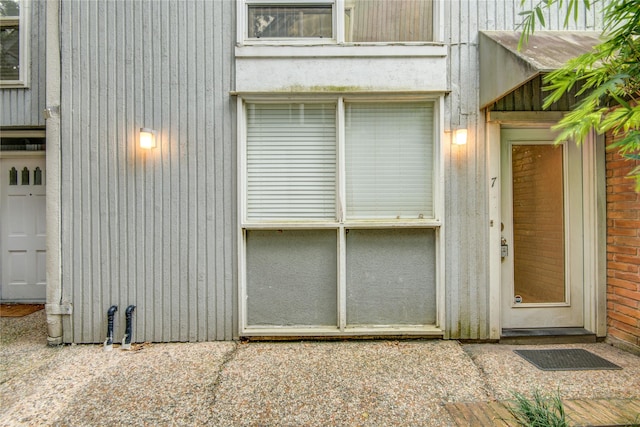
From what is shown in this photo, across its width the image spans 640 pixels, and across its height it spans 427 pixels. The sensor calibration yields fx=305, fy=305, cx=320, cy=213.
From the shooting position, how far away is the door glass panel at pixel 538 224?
357cm

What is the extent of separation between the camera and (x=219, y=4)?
3.38 metres

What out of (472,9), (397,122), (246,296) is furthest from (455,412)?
(472,9)

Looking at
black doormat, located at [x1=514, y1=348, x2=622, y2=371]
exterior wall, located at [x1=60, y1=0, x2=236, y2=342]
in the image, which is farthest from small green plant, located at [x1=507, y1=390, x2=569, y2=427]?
exterior wall, located at [x1=60, y1=0, x2=236, y2=342]

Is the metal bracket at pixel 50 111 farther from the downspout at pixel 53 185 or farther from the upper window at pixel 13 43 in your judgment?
the upper window at pixel 13 43

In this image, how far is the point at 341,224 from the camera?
3.41 meters

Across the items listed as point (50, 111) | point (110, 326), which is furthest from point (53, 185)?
point (110, 326)

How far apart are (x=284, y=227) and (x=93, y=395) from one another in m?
2.18

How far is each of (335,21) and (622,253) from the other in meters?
4.04

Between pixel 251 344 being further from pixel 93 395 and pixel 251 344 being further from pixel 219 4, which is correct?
pixel 219 4

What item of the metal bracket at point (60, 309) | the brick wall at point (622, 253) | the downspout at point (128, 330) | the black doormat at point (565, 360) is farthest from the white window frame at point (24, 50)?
the brick wall at point (622, 253)

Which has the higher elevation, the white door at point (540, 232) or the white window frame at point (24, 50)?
the white window frame at point (24, 50)

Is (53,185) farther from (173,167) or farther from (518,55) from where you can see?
(518,55)

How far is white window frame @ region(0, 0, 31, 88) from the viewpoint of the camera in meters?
4.07

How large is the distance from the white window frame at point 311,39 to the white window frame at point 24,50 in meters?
3.09
